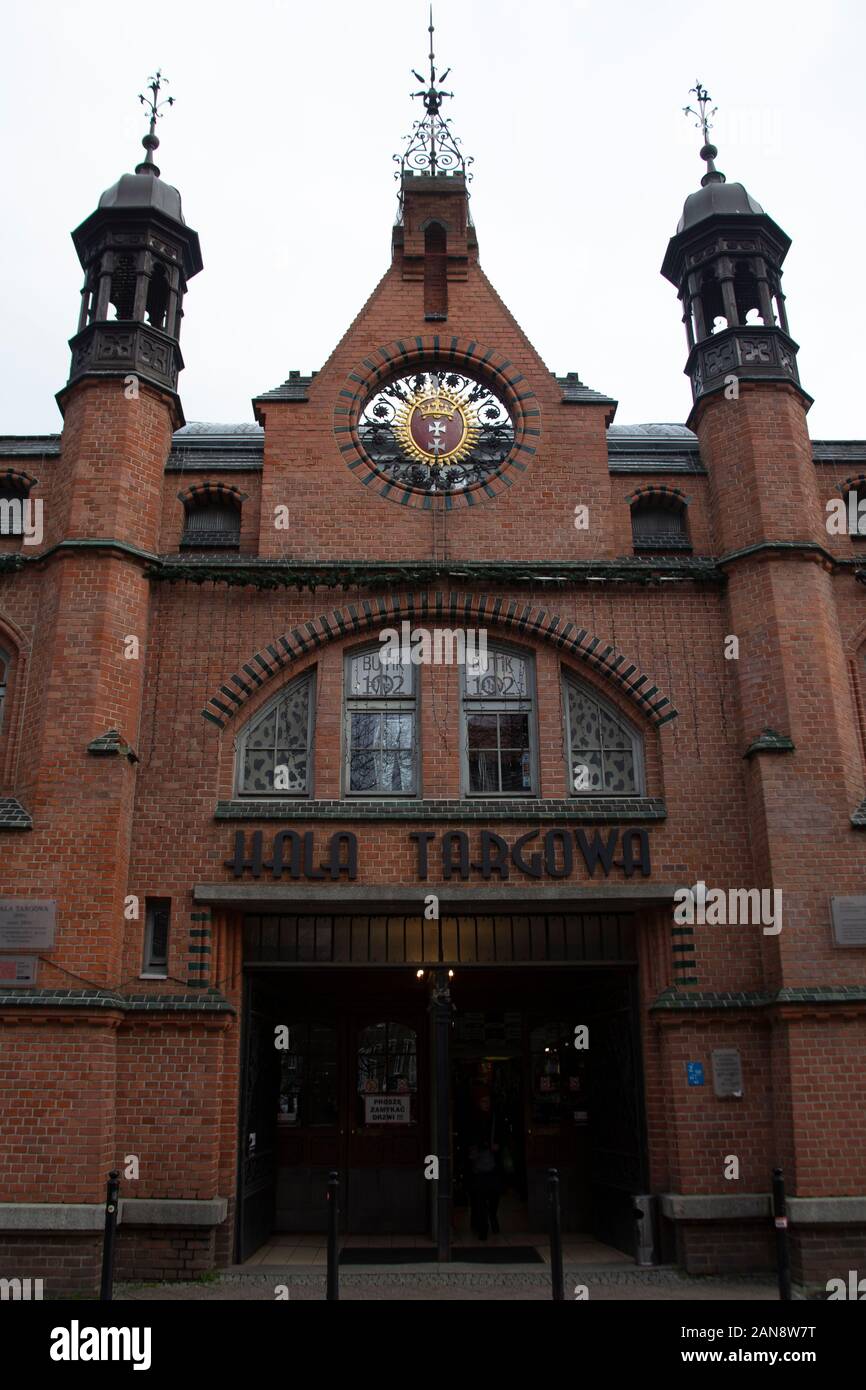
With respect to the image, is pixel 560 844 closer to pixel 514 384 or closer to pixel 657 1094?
pixel 657 1094

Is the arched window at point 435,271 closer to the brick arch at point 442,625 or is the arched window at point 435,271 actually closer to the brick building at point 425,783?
the brick building at point 425,783

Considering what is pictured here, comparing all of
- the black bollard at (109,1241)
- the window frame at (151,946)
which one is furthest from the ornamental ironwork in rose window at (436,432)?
the black bollard at (109,1241)

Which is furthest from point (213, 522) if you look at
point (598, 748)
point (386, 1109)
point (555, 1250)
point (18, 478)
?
point (555, 1250)

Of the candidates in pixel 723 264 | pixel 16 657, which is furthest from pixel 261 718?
pixel 723 264

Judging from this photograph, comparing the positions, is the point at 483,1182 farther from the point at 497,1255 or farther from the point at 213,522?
the point at 213,522

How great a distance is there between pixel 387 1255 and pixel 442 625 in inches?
303

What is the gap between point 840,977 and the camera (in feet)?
39.4

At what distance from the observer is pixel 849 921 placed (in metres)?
12.2

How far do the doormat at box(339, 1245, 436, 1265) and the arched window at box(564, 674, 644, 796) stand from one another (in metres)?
5.75

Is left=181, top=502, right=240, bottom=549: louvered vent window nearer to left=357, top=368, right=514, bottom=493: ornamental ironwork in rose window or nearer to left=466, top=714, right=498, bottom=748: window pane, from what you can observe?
left=357, top=368, right=514, bottom=493: ornamental ironwork in rose window

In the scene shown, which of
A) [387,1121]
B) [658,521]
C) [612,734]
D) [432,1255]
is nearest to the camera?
[432,1255]

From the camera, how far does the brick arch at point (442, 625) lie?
13.5m

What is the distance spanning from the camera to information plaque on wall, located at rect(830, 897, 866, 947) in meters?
12.1

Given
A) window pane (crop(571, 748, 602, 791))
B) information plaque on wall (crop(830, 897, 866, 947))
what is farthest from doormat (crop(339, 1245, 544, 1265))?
window pane (crop(571, 748, 602, 791))
